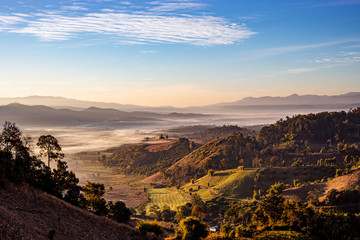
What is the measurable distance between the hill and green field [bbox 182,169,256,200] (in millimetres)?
73097

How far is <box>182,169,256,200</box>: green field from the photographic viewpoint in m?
104

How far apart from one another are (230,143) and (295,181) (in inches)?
2666

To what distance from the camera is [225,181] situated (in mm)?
116125

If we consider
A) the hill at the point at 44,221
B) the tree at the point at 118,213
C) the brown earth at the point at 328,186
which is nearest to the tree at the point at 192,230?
the hill at the point at 44,221

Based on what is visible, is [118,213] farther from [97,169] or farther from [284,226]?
[97,169]

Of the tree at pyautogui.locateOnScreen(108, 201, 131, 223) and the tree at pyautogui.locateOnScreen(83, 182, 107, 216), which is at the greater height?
the tree at pyautogui.locateOnScreen(83, 182, 107, 216)

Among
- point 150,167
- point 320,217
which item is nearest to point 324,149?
point 150,167

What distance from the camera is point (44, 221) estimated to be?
85.1ft

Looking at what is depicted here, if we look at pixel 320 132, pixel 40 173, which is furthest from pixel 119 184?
pixel 320 132

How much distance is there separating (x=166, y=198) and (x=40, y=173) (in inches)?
3191

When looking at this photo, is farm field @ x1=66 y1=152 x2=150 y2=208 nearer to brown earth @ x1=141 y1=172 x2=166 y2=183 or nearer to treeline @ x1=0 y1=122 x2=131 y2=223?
brown earth @ x1=141 y1=172 x2=166 y2=183

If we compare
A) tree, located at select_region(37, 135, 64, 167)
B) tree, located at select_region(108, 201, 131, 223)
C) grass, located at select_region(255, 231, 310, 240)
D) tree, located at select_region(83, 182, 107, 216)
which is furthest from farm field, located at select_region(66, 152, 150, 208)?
grass, located at select_region(255, 231, 310, 240)

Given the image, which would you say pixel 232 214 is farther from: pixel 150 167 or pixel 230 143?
pixel 150 167

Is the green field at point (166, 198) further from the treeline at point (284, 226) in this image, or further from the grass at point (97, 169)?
the grass at point (97, 169)
